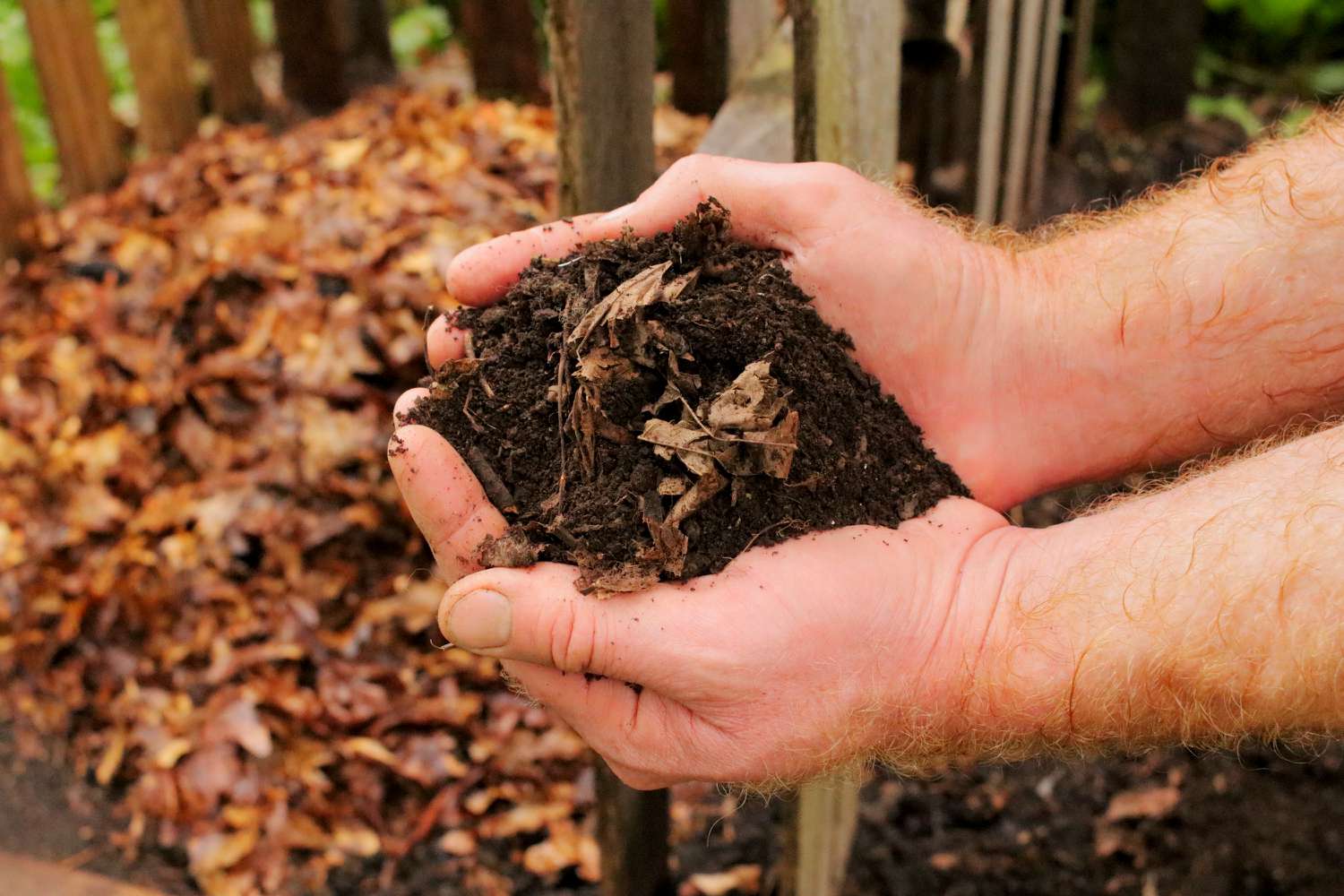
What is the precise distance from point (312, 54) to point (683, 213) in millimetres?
3880

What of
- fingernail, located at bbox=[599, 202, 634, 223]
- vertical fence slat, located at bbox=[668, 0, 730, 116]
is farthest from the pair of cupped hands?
vertical fence slat, located at bbox=[668, 0, 730, 116]

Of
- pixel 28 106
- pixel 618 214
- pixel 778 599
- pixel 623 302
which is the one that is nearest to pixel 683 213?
pixel 618 214

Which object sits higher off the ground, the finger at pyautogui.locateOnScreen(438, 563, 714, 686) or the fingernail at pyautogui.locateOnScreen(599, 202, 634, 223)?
the fingernail at pyautogui.locateOnScreen(599, 202, 634, 223)

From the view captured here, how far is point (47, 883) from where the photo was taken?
2.06 m

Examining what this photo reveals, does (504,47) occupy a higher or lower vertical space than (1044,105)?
higher

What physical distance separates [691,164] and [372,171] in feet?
9.18

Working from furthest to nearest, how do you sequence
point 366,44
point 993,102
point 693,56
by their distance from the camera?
point 366,44 → point 693,56 → point 993,102

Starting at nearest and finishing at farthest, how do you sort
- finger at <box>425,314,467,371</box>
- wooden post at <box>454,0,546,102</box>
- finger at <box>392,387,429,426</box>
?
1. finger at <box>392,387,429,426</box>
2. finger at <box>425,314,467,371</box>
3. wooden post at <box>454,0,546,102</box>

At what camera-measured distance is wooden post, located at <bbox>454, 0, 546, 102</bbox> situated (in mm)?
4641

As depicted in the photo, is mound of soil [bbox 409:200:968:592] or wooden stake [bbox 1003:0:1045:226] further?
wooden stake [bbox 1003:0:1045:226]

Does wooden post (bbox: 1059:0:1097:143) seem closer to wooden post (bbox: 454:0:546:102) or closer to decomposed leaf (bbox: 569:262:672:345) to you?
wooden post (bbox: 454:0:546:102)

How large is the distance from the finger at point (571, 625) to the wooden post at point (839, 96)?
1.57ft

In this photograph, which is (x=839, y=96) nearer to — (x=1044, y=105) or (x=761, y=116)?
(x=761, y=116)

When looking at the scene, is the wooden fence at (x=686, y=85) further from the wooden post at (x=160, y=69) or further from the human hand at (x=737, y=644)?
the human hand at (x=737, y=644)
